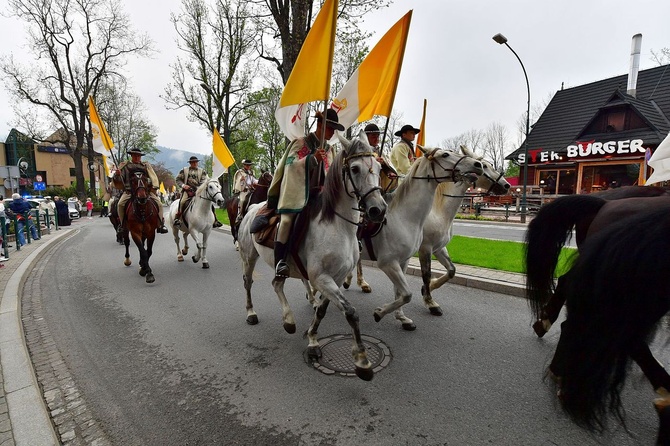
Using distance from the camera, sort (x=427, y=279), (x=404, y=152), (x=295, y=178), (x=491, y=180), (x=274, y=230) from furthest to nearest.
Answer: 1. (x=404, y=152)
2. (x=427, y=279)
3. (x=491, y=180)
4. (x=274, y=230)
5. (x=295, y=178)

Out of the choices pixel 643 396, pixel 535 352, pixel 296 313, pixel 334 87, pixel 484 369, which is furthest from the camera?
pixel 334 87

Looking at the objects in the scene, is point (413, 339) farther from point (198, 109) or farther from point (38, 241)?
point (198, 109)

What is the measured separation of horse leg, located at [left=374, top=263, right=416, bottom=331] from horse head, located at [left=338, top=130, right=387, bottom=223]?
129cm

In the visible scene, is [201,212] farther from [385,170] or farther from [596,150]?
[596,150]

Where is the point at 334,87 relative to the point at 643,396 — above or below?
above

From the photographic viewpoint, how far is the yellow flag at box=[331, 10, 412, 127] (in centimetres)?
474

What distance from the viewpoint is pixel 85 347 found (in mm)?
3918

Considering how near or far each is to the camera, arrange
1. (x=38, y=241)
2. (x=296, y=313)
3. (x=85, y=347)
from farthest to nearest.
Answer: (x=38, y=241) → (x=296, y=313) → (x=85, y=347)

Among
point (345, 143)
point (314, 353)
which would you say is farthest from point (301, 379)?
point (345, 143)

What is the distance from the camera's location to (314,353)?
11.4ft

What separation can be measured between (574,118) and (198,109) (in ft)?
99.0

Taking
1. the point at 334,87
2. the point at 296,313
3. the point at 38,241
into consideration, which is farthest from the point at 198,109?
the point at 296,313

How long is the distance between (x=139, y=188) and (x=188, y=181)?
1956 mm

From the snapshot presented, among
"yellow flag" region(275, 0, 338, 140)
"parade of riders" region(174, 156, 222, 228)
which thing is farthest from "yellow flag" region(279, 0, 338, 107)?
"parade of riders" region(174, 156, 222, 228)
